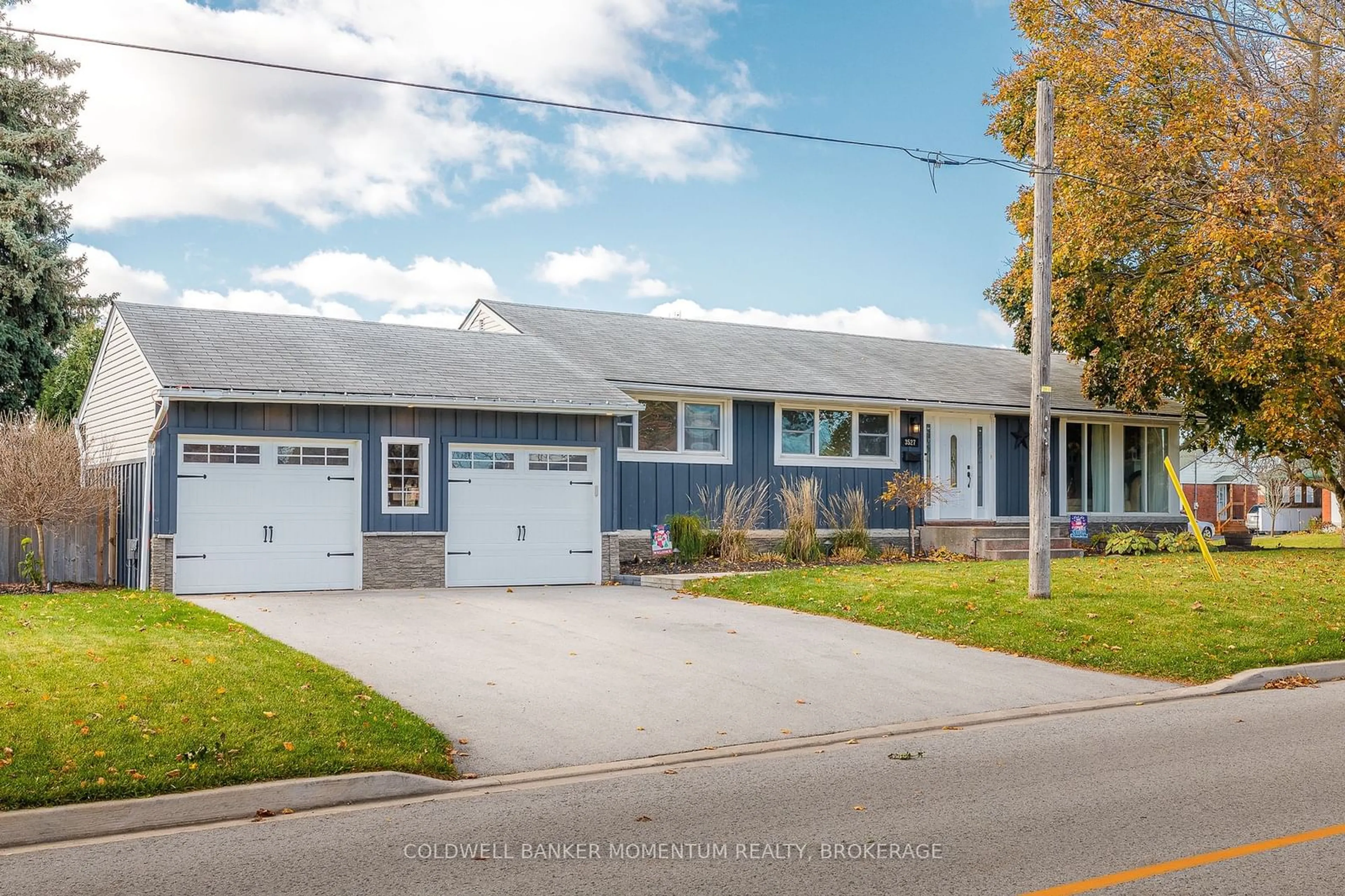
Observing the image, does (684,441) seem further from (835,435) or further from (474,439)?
(474,439)

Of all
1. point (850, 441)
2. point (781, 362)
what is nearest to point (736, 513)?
point (850, 441)

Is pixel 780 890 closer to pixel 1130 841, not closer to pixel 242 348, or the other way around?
pixel 1130 841

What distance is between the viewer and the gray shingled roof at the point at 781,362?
71.7 feet

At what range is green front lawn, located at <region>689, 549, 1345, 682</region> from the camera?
11.9m

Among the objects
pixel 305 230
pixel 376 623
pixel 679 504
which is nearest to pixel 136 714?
pixel 376 623

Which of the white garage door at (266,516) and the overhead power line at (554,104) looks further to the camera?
the white garage door at (266,516)

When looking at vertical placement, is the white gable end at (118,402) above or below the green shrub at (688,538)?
above

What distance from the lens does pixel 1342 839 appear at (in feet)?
19.1

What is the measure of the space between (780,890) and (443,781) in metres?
2.92

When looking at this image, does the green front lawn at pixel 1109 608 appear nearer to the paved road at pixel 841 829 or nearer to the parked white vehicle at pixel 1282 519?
the paved road at pixel 841 829

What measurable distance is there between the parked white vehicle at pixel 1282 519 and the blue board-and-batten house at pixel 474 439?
2531 cm

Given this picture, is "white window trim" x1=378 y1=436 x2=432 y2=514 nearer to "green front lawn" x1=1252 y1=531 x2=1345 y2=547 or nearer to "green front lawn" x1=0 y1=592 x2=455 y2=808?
"green front lawn" x1=0 y1=592 x2=455 y2=808

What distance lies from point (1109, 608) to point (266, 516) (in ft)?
37.3

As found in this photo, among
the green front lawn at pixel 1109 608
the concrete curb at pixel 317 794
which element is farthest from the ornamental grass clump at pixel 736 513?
the concrete curb at pixel 317 794
